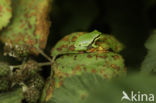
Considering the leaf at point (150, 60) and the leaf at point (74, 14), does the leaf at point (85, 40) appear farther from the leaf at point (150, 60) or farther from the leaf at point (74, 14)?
the leaf at point (74, 14)

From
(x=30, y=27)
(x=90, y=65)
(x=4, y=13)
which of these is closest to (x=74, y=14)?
(x=30, y=27)

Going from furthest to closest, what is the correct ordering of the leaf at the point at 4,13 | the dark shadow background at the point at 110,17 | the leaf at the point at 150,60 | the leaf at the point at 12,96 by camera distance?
the dark shadow background at the point at 110,17
the leaf at the point at 4,13
the leaf at the point at 12,96
the leaf at the point at 150,60

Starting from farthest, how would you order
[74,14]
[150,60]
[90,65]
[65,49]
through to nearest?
[74,14]
[65,49]
[90,65]
[150,60]

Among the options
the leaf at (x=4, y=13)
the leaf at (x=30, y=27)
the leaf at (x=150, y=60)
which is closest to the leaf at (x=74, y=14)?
the leaf at (x=30, y=27)

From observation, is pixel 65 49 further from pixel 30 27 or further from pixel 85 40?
pixel 30 27

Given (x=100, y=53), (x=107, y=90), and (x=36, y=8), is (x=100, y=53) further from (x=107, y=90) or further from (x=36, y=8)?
(x=107, y=90)

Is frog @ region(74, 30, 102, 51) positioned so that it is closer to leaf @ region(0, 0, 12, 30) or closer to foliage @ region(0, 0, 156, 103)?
foliage @ region(0, 0, 156, 103)
